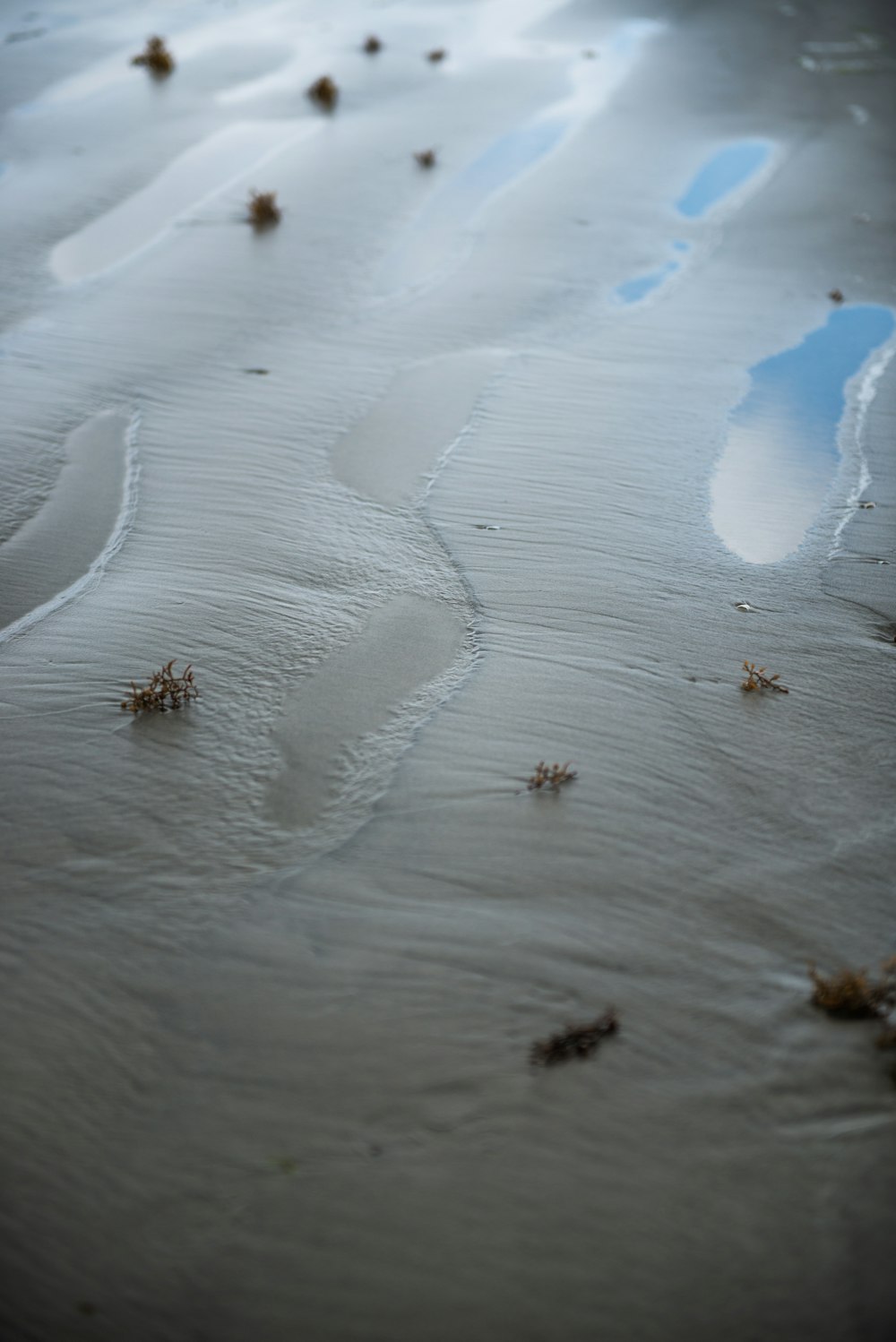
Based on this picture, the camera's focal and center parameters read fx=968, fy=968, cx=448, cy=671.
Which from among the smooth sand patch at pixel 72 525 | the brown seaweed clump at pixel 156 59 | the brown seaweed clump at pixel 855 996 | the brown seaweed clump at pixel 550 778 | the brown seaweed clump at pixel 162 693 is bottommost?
the brown seaweed clump at pixel 855 996

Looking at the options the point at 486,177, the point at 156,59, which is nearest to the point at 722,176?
the point at 486,177

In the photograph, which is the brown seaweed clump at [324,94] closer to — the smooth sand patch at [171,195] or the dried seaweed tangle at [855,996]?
the smooth sand patch at [171,195]

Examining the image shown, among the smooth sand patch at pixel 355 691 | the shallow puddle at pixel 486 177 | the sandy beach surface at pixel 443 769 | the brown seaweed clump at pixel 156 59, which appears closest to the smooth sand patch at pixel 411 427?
the sandy beach surface at pixel 443 769

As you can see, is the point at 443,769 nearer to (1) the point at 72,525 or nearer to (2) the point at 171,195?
(1) the point at 72,525

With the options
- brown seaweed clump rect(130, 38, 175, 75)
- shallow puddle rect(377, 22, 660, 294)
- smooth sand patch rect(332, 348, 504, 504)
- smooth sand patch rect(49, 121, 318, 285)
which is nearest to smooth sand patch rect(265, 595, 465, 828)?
smooth sand patch rect(332, 348, 504, 504)

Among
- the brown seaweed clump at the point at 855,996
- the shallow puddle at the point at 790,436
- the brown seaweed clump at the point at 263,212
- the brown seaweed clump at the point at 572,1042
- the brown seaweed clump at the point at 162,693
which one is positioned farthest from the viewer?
the brown seaweed clump at the point at 263,212

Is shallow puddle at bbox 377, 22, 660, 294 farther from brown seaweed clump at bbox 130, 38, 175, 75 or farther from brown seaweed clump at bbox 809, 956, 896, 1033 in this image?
brown seaweed clump at bbox 809, 956, 896, 1033

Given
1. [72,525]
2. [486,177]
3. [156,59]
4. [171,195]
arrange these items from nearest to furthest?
[72,525], [171,195], [486,177], [156,59]
